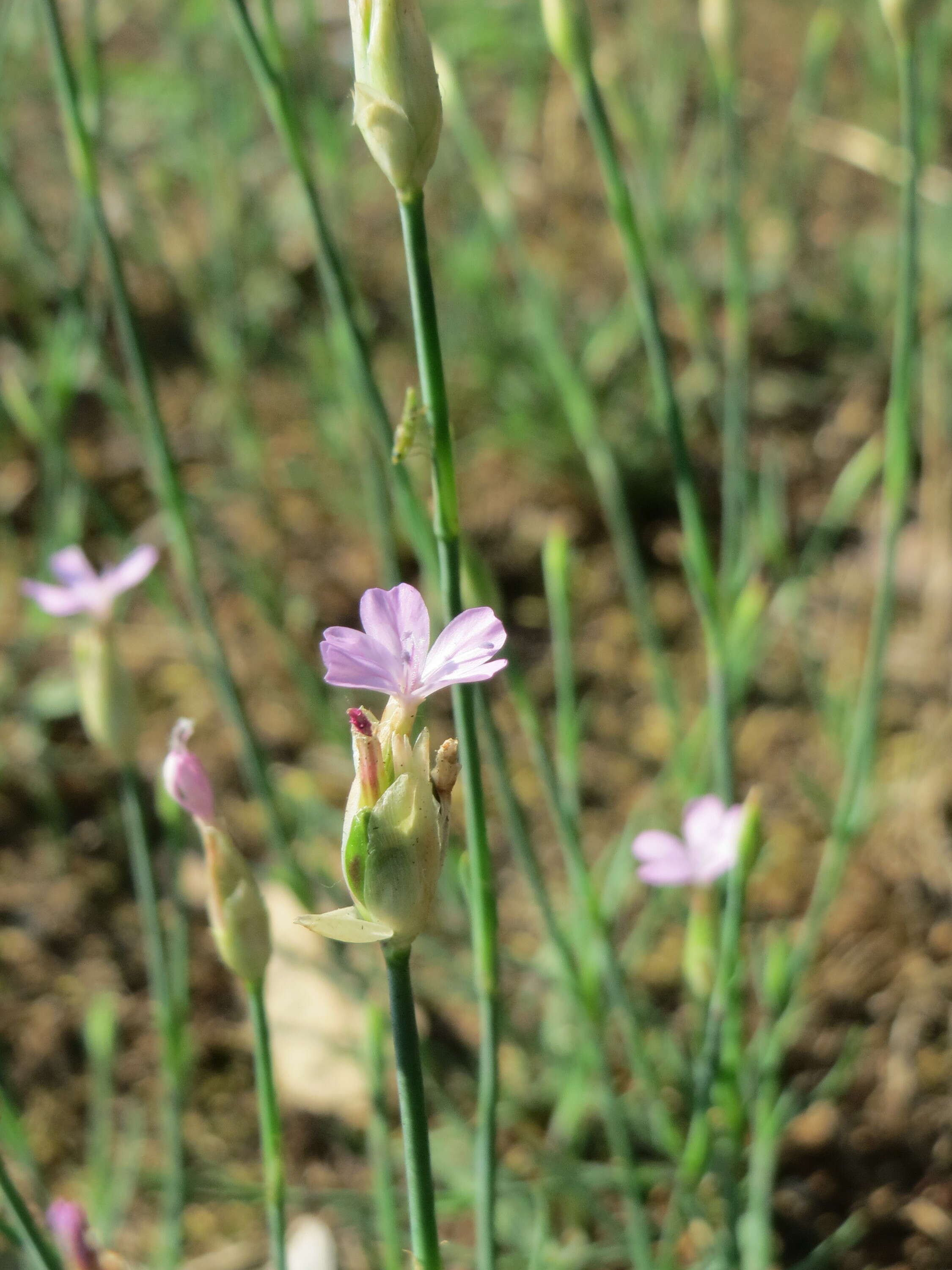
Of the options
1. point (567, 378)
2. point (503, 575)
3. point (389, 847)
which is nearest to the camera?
point (389, 847)

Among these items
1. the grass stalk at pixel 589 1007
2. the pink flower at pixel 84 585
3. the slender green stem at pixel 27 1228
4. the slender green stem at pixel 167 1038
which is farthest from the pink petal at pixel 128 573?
the slender green stem at pixel 27 1228

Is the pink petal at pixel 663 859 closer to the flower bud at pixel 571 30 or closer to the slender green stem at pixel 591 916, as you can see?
the slender green stem at pixel 591 916

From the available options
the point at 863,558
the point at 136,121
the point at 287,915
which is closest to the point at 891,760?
the point at 863,558

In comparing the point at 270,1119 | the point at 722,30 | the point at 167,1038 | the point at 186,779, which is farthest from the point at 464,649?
the point at 722,30

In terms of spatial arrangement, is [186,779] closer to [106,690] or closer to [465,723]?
[465,723]

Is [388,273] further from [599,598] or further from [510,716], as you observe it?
[510,716]

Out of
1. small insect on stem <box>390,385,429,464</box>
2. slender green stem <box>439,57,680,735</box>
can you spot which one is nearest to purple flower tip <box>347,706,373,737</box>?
small insect on stem <box>390,385,429,464</box>
